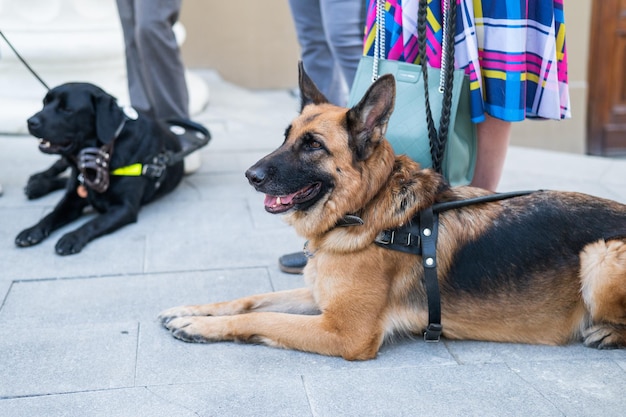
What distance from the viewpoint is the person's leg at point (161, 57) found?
508cm

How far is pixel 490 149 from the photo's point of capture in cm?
364

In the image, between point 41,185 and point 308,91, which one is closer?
point 308,91

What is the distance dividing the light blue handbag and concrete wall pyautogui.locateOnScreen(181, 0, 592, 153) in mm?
5119

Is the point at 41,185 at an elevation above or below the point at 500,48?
below

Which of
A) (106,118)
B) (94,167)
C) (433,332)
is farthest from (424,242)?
(106,118)

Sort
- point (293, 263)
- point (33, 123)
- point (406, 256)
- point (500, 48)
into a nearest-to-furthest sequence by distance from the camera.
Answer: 1. point (406, 256)
2. point (500, 48)
3. point (293, 263)
4. point (33, 123)

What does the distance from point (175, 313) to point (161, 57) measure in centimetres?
264

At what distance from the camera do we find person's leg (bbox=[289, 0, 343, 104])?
→ 4.55 metres

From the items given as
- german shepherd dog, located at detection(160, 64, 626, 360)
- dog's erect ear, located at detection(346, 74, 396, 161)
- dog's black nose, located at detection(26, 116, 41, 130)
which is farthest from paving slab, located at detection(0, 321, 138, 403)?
dog's black nose, located at detection(26, 116, 41, 130)

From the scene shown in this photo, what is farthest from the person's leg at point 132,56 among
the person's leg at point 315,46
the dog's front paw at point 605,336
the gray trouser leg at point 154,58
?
the dog's front paw at point 605,336

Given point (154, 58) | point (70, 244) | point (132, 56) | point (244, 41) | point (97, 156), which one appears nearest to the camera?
point (70, 244)

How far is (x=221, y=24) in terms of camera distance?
8508mm

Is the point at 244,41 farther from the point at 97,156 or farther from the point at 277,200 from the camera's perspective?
the point at 277,200

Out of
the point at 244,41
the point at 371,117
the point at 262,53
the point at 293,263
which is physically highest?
the point at 244,41
